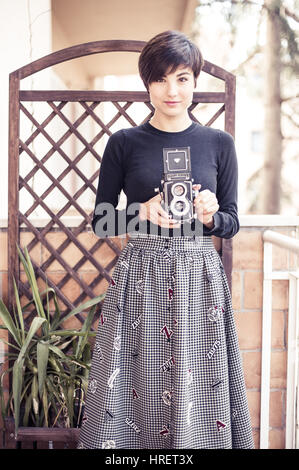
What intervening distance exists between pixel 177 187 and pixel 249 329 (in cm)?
99

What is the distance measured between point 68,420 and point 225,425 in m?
0.76

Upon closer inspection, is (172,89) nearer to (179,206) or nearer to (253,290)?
(179,206)

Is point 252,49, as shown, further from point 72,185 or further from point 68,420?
point 68,420

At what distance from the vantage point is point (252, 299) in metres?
1.96

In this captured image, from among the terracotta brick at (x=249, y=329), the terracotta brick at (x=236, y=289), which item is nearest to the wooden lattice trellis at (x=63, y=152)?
the terracotta brick at (x=236, y=289)

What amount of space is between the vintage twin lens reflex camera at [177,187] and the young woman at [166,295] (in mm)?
18

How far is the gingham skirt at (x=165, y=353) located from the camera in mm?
1221

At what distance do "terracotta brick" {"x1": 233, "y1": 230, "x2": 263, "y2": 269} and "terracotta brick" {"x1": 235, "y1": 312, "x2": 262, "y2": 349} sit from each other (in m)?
0.20

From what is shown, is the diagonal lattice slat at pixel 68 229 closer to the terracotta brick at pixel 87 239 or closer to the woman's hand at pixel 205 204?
the terracotta brick at pixel 87 239

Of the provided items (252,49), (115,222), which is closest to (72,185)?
(252,49)

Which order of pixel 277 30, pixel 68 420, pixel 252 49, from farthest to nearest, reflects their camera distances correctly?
pixel 252 49 < pixel 277 30 < pixel 68 420

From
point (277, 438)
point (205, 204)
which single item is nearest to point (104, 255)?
point (205, 204)

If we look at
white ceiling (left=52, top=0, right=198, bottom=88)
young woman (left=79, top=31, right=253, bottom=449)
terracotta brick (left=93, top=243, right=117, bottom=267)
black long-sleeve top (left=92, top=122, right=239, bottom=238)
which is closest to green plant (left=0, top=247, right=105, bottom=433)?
terracotta brick (left=93, top=243, right=117, bottom=267)

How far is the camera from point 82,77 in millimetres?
6746
